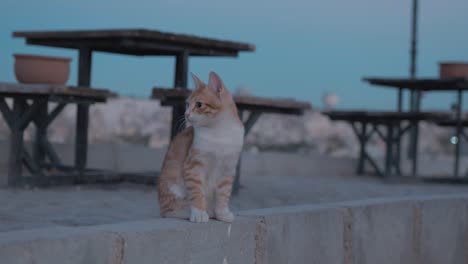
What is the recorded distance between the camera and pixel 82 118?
9.27 metres

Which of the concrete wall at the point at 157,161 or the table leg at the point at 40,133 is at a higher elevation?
the table leg at the point at 40,133

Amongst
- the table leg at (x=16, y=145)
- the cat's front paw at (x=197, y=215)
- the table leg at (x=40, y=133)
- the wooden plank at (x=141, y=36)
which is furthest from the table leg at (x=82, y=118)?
the cat's front paw at (x=197, y=215)

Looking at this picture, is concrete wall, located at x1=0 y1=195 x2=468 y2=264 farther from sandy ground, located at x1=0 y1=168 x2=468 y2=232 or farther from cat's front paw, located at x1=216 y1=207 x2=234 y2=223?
sandy ground, located at x1=0 y1=168 x2=468 y2=232

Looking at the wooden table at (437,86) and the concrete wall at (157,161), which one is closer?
the concrete wall at (157,161)

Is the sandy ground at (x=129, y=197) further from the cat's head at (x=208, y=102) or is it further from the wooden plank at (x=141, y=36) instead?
the cat's head at (x=208, y=102)

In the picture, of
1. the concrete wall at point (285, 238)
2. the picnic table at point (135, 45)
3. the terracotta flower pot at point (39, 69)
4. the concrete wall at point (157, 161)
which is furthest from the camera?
the concrete wall at point (157, 161)

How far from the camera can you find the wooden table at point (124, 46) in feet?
27.0

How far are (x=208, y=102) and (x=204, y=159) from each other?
0.28 metres

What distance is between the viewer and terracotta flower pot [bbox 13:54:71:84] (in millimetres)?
8391

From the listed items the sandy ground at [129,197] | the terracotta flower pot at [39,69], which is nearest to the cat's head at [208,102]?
the sandy ground at [129,197]

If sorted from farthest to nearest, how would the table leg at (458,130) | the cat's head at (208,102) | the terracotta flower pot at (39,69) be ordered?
1. the table leg at (458,130)
2. the terracotta flower pot at (39,69)
3. the cat's head at (208,102)

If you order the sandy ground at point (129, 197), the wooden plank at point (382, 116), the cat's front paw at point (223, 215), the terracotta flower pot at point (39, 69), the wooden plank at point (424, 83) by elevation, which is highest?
the wooden plank at point (424, 83)

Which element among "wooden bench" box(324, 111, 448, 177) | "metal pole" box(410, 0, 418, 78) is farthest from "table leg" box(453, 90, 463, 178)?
"metal pole" box(410, 0, 418, 78)

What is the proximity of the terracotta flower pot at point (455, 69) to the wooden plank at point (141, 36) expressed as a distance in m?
4.10
